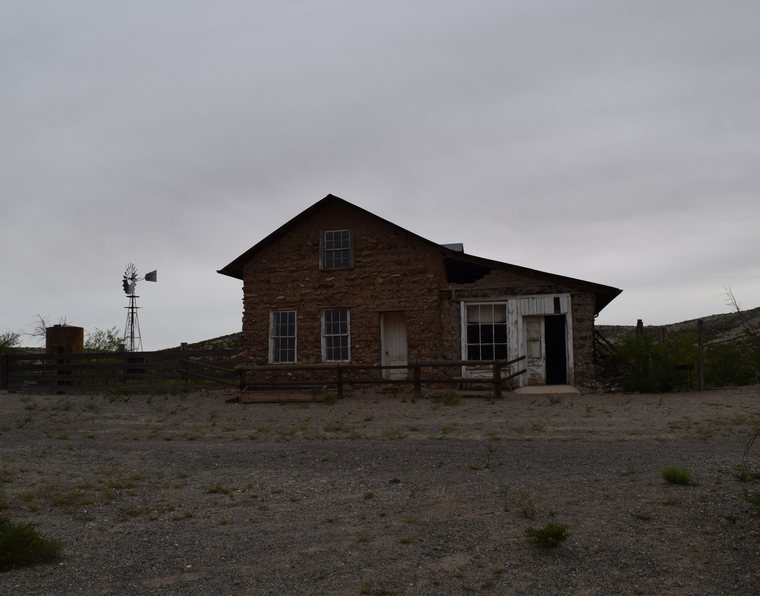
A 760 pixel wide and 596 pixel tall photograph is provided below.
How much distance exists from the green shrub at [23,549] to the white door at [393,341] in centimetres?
1438

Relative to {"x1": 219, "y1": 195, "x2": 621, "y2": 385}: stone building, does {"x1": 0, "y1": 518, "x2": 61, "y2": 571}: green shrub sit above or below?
below

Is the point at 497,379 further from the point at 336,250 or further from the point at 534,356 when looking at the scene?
the point at 336,250

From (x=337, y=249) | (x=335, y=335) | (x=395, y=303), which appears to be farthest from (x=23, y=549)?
(x=337, y=249)

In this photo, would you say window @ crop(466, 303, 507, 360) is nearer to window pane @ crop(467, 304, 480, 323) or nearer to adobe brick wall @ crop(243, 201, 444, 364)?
window pane @ crop(467, 304, 480, 323)

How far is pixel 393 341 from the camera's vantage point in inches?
781

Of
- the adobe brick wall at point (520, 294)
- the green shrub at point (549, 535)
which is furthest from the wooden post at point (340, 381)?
the green shrub at point (549, 535)

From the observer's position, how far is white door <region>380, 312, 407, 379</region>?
64.6ft

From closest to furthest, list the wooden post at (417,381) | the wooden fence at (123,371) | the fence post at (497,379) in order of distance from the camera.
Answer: the fence post at (497,379)
the wooden post at (417,381)
the wooden fence at (123,371)

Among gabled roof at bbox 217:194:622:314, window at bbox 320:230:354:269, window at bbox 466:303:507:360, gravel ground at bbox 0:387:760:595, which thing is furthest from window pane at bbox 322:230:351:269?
gravel ground at bbox 0:387:760:595

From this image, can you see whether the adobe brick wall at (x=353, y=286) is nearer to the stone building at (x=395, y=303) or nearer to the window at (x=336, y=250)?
the stone building at (x=395, y=303)

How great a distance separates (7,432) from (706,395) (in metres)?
16.2

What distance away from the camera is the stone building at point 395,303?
18.3m

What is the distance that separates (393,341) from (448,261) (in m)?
3.03

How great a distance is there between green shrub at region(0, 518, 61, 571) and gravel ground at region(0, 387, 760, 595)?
5.1 inches
